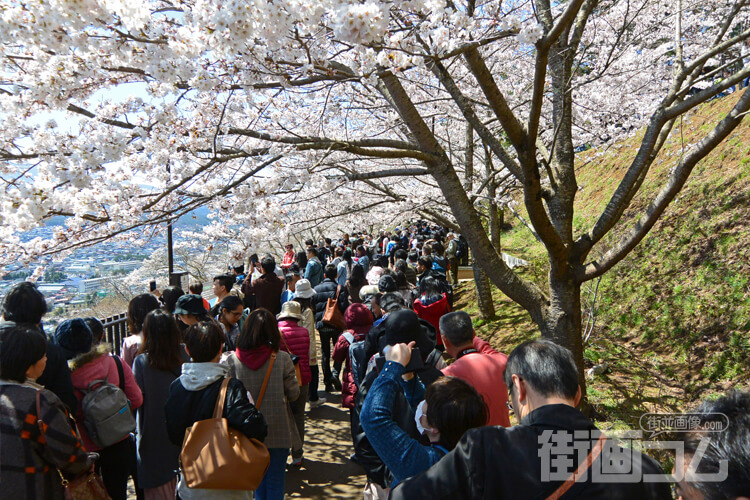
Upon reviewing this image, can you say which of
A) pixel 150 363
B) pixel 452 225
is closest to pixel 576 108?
pixel 452 225

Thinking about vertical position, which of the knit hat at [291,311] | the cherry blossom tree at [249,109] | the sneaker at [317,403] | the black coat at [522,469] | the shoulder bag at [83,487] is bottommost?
the sneaker at [317,403]

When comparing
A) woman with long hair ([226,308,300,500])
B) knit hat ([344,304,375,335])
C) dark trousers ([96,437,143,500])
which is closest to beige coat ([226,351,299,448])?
woman with long hair ([226,308,300,500])

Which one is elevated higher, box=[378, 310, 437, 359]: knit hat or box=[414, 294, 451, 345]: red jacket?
box=[378, 310, 437, 359]: knit hat

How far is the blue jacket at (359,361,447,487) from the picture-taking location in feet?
6.10

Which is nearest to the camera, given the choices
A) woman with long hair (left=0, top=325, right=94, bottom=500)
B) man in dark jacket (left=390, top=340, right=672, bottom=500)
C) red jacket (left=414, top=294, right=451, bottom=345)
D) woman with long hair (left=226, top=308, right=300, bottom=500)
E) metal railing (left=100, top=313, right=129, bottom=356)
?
man in dark jacket (left=390, top=340, right=672, bottom=500)

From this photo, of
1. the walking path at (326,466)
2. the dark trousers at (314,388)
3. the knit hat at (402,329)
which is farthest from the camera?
the dark trousers at (314,388)

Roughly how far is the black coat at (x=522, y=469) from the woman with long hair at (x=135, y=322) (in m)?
2.87

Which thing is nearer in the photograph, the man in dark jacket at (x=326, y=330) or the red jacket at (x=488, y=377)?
the red jacket at (x=488, y=377)

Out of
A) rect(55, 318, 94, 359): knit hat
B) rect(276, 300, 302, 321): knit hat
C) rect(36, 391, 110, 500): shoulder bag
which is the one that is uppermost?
rect(55, 318, 94, 359): knit hat

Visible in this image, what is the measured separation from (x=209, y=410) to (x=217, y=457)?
0.25 metres

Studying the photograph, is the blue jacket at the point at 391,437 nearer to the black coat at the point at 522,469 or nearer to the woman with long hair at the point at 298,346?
the black coat at the point at 522,469

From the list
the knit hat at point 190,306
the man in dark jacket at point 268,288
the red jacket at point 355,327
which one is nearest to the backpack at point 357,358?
the red jacket at point 355,327

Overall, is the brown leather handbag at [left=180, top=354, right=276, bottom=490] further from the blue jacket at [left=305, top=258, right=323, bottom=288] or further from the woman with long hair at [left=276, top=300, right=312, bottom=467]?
the blue jacket at [left=305, top=258, right=323, bottom=288]

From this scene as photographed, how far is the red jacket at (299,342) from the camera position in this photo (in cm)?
430
